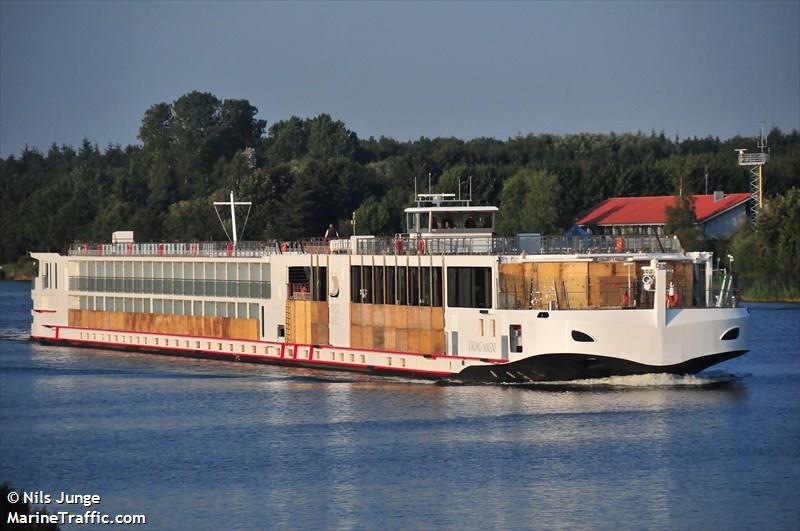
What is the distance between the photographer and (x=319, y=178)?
12431 cm

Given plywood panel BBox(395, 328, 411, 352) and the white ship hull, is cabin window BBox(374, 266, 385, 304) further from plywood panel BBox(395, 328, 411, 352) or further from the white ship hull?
plywood panel BBox(395, 328, 411, 352)

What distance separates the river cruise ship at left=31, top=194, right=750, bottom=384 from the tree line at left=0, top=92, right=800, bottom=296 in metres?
45.4

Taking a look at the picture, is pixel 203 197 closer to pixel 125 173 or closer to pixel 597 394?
pixel 125 173

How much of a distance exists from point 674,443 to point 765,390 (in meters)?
10.1

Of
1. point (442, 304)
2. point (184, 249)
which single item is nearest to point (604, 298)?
point (442, 304)

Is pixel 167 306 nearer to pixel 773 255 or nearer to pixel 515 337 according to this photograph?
pixel 515 337

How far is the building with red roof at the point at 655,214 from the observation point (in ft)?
361

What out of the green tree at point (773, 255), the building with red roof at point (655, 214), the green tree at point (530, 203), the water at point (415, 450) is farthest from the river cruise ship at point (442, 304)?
the green tree at point (530, 203)

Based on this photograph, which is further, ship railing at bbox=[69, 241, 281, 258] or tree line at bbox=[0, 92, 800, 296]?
tree line at bbox=[0, 92, 800, 296]

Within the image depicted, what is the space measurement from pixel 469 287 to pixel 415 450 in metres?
11.8

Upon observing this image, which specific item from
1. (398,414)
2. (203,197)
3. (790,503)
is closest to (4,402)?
(398,414)

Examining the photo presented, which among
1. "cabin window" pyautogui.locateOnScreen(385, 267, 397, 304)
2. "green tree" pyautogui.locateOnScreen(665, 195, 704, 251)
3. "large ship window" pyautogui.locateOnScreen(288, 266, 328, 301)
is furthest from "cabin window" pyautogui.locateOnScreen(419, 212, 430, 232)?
"green tree" pyautogui.locateOnScreen(665, 195, 704, 251)

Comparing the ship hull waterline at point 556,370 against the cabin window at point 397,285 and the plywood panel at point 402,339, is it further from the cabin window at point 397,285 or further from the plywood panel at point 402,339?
the cabin window at point 397,285

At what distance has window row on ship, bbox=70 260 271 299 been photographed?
6650cm
